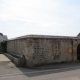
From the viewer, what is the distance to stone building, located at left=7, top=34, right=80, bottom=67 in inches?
562

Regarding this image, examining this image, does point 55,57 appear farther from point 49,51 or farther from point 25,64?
point 25,64

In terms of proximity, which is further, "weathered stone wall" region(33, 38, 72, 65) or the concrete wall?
"weathered stone wall" region(33, 38, 72, 65)

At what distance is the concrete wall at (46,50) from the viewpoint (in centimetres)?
1424

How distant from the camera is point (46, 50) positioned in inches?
601

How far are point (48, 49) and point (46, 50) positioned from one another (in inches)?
11.7

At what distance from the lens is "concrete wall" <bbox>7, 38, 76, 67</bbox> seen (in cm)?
1424

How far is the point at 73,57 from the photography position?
17328 millimetres

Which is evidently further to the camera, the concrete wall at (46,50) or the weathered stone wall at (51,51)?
the weathered stone wall at (51,51)

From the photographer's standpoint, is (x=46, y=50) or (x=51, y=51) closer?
(x=46, y=50)

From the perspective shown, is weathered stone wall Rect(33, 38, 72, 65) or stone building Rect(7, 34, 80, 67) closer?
stone building Rect(7, 34, 80, 67)

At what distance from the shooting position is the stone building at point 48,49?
14.3 meters

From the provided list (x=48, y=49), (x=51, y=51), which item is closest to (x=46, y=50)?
(x=48, y=49)

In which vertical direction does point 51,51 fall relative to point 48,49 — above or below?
below

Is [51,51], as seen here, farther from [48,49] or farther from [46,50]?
[46,50]
